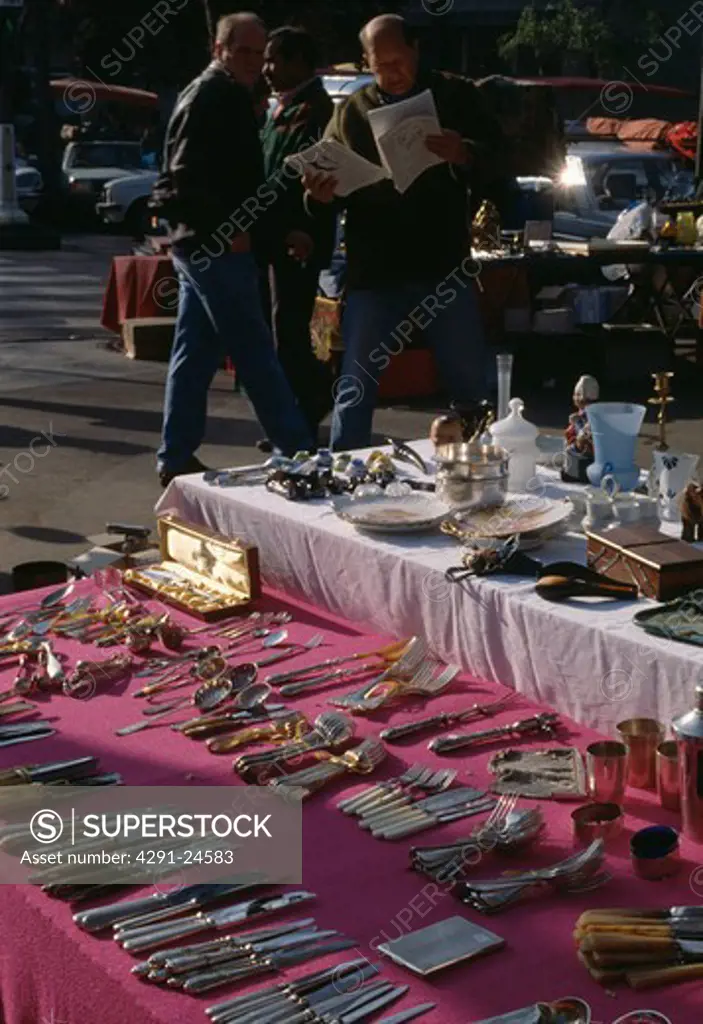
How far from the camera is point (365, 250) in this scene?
469 cm

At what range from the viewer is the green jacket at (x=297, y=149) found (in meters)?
5.77

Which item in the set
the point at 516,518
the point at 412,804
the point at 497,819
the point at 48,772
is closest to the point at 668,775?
the point at 497,819

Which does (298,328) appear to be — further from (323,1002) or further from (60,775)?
(323,1002)

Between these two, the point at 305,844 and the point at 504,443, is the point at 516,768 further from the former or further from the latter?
the point at 504,443

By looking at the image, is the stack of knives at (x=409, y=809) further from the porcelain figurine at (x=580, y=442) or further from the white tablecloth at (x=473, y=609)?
the porcelain figurine at (x=580, y=442)

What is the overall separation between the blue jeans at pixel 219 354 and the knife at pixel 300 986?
346cm

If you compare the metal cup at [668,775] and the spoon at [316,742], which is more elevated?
the metal cup at [668,775]

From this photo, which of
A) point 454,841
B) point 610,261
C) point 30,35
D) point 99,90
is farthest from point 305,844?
point 99,90

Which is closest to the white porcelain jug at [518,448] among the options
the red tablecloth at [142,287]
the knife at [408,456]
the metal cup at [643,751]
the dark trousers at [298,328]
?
the knife at [408,456]

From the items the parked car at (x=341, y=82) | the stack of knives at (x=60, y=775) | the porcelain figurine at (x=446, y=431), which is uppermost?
the parked car at (x=341, y=82)

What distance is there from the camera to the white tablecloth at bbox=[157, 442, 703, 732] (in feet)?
8.11

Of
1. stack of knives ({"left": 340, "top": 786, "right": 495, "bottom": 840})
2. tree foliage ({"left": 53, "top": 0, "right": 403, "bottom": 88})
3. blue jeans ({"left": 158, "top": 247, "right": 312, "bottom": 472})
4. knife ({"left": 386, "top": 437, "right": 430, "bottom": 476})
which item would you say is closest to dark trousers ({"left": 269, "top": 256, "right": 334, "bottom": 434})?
blue jeans ({"left": 158, "top": 247, "right": 312, "bottom": 472})

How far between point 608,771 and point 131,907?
29.1 inches

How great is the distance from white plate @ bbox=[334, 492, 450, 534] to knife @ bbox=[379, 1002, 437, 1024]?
4.68 feet
